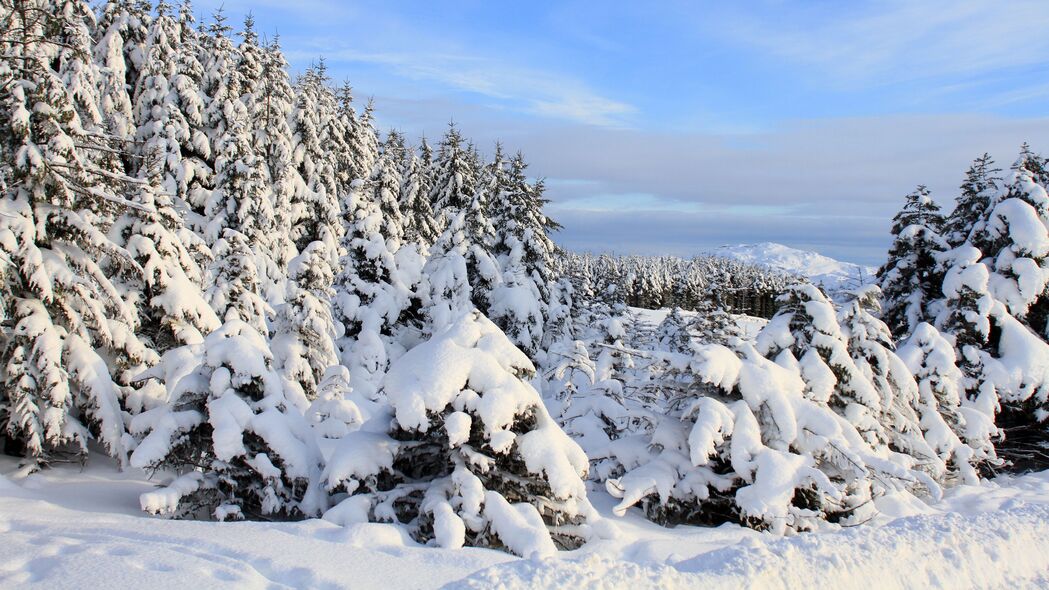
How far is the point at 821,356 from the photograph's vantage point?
996 centimetres

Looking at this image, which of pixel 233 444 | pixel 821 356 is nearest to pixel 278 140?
pixel 233 444

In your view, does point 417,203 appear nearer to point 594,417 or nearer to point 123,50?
point 123,50

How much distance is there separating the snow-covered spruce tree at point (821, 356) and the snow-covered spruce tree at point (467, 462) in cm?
458

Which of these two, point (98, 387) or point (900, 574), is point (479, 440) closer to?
point (900, 574)

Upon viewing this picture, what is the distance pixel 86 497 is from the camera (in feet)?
22.7

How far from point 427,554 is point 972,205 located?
19.0 meters

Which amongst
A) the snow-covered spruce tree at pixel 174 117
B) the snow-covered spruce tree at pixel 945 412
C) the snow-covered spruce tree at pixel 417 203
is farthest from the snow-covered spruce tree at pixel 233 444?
the snow-covered spruce tree at pixel 417 203

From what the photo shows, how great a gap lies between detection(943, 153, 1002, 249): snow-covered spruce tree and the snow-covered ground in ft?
36.8

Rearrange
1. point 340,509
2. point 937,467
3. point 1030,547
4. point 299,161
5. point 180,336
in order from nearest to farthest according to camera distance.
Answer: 1. point 340,509
2. point 1030,547
3. point 180,336
4. point 937,467
5. point 299,161

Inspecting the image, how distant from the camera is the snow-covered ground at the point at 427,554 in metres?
4.71

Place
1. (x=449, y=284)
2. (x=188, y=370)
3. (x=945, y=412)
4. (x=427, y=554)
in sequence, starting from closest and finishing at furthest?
(x=427, y=554), (x=188, y=370), (x=945, y=412), (x=449, y=284)

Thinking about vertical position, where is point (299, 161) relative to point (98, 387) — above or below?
above

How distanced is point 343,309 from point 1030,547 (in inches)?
624

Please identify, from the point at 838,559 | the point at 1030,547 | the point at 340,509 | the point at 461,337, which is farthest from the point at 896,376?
the point at 340,509
